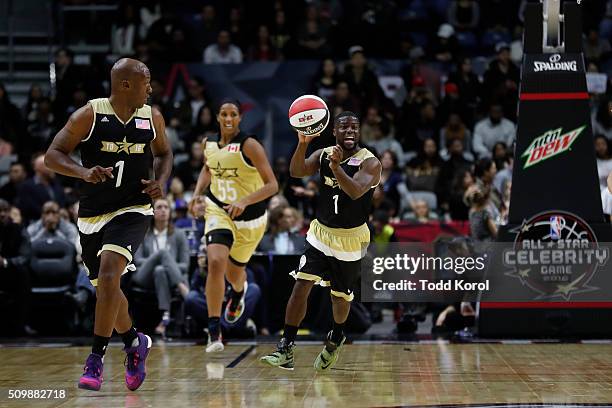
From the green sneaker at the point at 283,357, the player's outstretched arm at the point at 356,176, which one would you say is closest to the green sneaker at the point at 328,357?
the green sneaker at the point at 283,357

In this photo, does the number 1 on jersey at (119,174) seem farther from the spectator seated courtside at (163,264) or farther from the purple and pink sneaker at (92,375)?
the spectator seated courtside at (163,264)

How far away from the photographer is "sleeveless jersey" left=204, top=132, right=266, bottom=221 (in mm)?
9719

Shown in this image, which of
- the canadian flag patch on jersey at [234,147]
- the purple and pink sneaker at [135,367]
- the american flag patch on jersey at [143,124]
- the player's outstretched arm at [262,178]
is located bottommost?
the purple and pink sneaker at [135,367]

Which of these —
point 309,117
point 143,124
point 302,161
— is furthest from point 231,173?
point 143,124

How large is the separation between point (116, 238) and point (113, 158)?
0.57 metres

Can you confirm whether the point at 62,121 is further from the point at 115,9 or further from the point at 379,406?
the point at 379,406

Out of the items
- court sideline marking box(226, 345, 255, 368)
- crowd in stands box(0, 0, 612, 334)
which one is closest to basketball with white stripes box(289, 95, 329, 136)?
court sideline marking box(226, 345, 255, 368)

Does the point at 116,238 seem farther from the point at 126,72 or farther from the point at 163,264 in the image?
the point at 163,264

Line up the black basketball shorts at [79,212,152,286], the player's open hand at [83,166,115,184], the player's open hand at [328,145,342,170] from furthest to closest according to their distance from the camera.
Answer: the player's open hand at [328,145,342,170], the black basketball shorts at [79,212,152,286], the player's open hand at [83,166,115,184]

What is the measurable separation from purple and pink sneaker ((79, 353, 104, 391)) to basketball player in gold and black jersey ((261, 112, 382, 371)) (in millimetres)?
1607

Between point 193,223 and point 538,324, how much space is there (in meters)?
4.72

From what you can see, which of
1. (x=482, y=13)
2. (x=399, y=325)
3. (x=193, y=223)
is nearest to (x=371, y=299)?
(x=399, y=325)

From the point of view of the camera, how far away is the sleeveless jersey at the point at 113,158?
722 cm

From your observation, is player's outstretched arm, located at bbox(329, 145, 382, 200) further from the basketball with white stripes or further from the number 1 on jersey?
the number 1 on jersey
